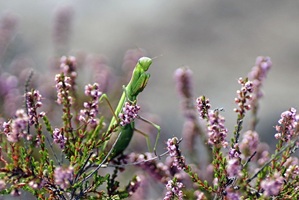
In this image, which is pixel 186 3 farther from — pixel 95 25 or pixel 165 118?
pixel 165 118

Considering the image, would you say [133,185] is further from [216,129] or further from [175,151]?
[216,129]

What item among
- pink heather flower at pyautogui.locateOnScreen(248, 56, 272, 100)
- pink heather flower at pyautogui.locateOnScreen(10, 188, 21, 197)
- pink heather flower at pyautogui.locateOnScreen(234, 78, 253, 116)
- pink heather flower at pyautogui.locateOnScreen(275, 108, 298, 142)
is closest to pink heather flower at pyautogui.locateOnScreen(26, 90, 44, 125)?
pink heather flower at pyautogui.locateOnScreen(10, 188, 21, 197)

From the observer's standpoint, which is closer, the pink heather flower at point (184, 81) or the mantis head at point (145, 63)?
the mantis head at point (145, 63)

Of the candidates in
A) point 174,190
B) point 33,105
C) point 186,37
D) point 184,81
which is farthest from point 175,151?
point 186,37

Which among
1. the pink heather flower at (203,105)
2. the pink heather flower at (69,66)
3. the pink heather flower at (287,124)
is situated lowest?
the pink heather flower at (287,124)

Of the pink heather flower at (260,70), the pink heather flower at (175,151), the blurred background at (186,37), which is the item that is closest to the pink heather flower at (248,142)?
the pink heather flower at (260,70)

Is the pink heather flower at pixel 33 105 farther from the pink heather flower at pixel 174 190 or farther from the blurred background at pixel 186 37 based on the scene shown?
the blurred background at pixel 186 37
